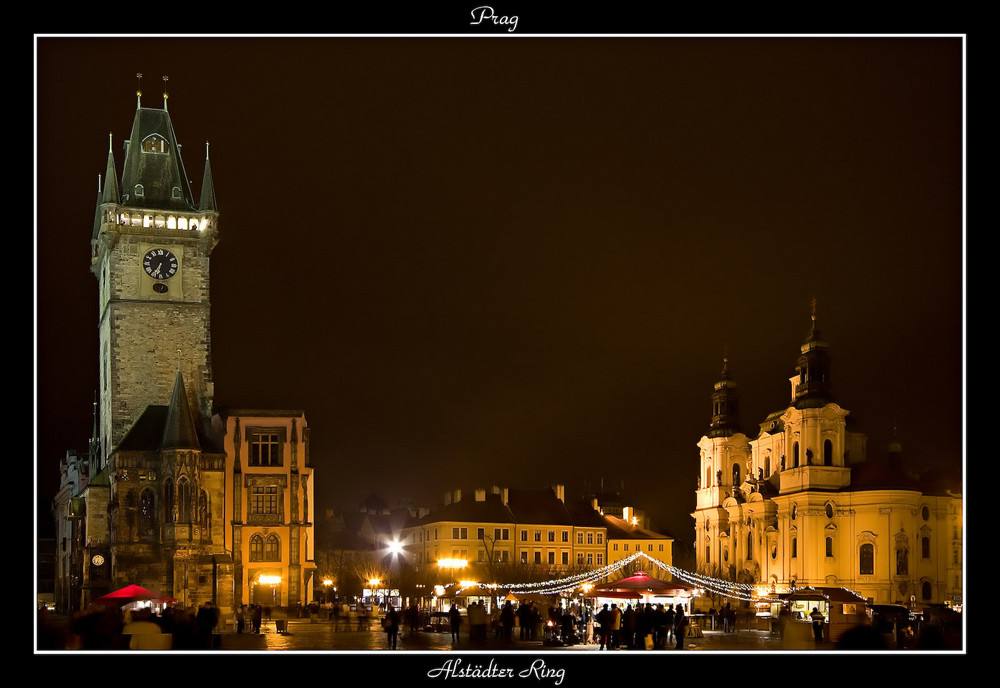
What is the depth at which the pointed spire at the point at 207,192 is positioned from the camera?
7106 centimetres

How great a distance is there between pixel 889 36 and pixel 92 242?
63.5m

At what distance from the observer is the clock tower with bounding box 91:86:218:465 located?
226 feet

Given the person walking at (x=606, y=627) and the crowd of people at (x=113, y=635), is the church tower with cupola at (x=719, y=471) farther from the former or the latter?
the crowd of people at (x=113, y=635)

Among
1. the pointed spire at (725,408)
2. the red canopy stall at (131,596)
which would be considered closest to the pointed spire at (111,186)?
the red canopy stall at (131,596)

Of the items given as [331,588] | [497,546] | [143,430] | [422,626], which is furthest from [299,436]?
[497,546]

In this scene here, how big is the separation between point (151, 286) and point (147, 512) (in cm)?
1155

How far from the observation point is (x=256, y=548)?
67.0 metres

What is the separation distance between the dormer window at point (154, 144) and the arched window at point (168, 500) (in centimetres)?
1748

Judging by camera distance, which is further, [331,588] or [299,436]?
[331,588]

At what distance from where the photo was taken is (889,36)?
17188 millimetres

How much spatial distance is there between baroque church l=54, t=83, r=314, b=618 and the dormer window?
7cm

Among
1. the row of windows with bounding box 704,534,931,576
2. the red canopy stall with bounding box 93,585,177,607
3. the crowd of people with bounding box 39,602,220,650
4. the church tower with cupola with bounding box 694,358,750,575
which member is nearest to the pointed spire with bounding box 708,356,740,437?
the church tower with cupola with bounding box 694,358,750,575
